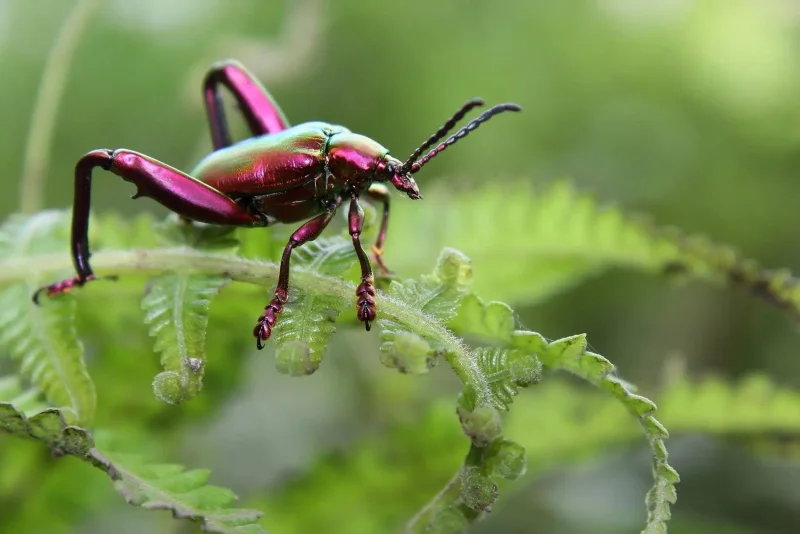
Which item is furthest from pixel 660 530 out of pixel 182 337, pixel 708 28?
pixel 708 28

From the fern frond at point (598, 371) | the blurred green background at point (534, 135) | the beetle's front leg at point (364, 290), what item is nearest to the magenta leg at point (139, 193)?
the beetle's front leg at point (364, 290)

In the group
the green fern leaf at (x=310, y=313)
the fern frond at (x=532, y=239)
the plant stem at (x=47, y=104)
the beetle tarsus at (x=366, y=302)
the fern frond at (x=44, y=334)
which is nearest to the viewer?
the green fern leaf at (x=310, y=313)

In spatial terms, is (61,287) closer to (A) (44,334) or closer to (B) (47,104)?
(A) (44,334)

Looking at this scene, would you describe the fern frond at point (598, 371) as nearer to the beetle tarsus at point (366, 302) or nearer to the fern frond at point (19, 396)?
the beetle tarsus at point (366, 302)

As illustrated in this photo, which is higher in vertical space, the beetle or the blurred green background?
the blurred green background

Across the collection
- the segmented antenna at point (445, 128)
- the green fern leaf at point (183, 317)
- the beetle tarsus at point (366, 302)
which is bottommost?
the green fern leaf at point (183, 317)

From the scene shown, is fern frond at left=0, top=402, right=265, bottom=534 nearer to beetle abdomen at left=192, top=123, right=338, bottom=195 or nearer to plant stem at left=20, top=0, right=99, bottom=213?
beetle abdomen at left=192, top=123, right=338, bottom=195

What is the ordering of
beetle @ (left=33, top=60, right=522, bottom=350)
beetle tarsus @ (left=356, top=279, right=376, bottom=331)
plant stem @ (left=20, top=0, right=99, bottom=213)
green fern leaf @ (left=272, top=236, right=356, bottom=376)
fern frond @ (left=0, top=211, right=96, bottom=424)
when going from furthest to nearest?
Answer: plant stem @ (left=20, top=0, right=99, bottom=213)
beetle @ (left=33, top=60, right=522, bottom=350)
fern frond @ (left=0, top=211, right=96, bottom=424)
beetle tarsus @ (left=356, top=279, right=376, bottom=331)
green fern leaf @ (left=272, top=236, right=356, bottom=376)

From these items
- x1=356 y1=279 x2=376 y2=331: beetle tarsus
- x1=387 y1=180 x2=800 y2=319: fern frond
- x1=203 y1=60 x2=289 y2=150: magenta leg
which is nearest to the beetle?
x1=356 y1=279 x2=376 y2=331: beetle tarsus
